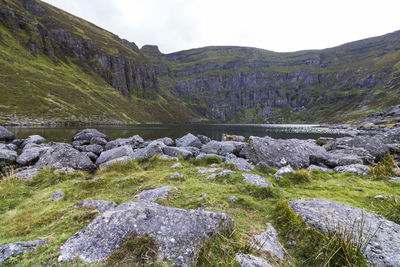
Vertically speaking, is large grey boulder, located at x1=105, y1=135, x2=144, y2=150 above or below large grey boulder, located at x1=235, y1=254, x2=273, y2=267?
below

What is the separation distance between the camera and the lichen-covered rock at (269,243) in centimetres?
319

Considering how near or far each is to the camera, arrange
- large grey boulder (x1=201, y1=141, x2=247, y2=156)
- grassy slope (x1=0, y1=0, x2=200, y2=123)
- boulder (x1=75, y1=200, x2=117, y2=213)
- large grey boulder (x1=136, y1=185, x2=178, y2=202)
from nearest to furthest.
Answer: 1. boulder (x1=75, y1=200, x2=117, y2=213)
2. large grey boulder (x1=136, y1=185, x2=178, y2=202)
3. large grey boulder (x1=201, y1=141, x2=247, y2=156)
4. grassy slope (x1=0, y1=0, x2=200, y2=123)

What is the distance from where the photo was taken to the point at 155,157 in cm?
1216

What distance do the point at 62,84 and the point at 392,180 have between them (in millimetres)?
128249

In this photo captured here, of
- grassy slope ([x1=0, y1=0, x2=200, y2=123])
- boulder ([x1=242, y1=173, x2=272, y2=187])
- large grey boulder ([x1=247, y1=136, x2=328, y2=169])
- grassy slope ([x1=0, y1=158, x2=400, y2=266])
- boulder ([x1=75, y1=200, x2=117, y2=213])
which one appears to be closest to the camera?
grassy slope ([x1=0, y1=158, x2=400, y2=266])

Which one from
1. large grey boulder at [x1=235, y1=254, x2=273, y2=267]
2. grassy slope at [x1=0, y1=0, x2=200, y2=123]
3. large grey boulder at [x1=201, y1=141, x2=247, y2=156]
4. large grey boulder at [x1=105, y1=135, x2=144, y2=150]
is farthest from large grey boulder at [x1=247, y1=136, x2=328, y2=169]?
grassy slope at [x1=0, y1=0, x2=200, y2=123]

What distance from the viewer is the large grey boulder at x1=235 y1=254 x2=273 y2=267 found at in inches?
108

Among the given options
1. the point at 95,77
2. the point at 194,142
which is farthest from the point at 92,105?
the point at 194,142

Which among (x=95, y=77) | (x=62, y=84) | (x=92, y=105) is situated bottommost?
(x=92, y=105)

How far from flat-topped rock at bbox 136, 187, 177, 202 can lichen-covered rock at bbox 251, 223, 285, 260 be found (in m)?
3.37

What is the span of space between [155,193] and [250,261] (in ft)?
13.4

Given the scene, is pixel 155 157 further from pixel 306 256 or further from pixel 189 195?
pixel 306 256

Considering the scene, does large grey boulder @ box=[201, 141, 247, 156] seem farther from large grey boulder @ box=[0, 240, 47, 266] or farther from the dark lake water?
the dark lake water

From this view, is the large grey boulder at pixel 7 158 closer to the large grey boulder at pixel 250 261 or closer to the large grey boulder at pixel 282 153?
the large grey boulder at pixel 250 261
